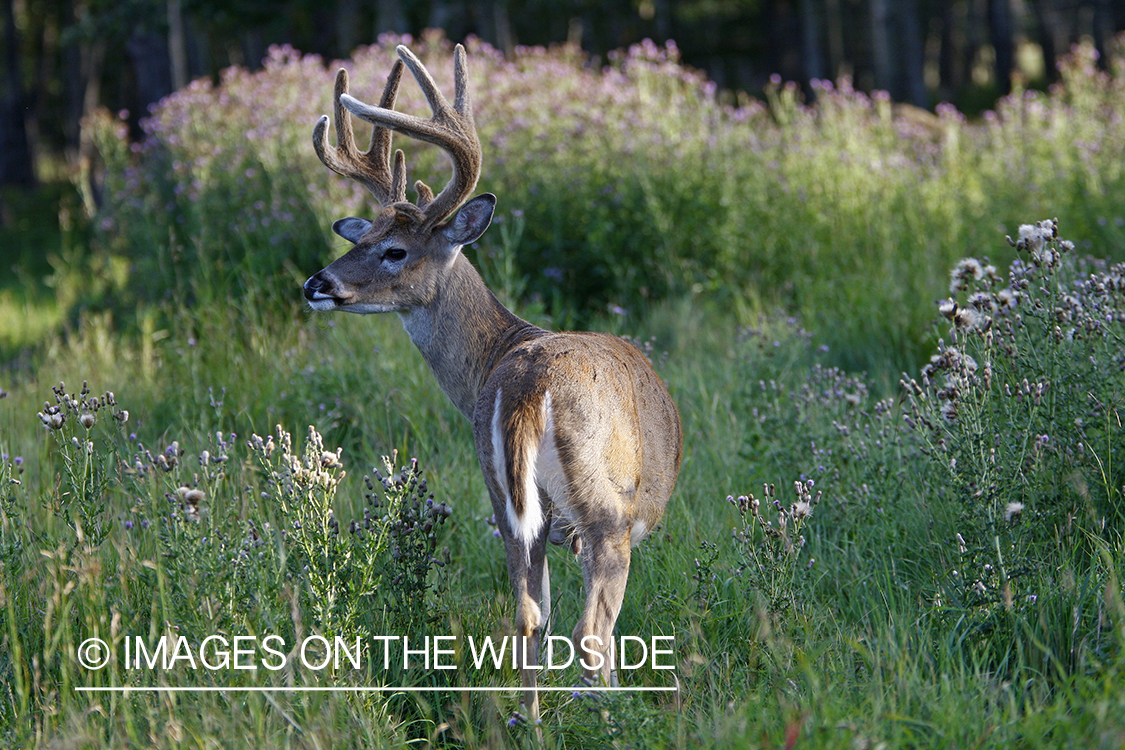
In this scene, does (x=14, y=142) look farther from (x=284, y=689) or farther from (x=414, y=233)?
(x=284, y=689)

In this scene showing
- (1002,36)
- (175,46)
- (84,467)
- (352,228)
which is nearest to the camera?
(84,467)

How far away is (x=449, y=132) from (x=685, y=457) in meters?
1.82

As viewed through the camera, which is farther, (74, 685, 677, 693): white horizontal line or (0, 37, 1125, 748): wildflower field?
(0, 37, 1125, 748): wildflower field

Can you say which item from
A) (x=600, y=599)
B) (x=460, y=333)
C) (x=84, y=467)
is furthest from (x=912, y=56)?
(x=84, y=467)

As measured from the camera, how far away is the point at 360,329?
5.89m

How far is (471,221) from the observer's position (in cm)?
376

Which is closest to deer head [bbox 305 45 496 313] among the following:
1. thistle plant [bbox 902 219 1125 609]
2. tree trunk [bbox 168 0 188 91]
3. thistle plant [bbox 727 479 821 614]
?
thistle plant [bbox 727 479 821 614]

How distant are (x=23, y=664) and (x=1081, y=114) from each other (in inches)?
334

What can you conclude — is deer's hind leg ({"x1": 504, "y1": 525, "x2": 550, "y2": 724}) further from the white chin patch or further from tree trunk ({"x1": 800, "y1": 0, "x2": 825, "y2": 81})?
tree trunk ({"x1": 800, "y1": 0, "x2": 825, "y2": 81})

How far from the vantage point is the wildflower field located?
2559mm

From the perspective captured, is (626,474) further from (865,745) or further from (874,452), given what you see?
(874,452)

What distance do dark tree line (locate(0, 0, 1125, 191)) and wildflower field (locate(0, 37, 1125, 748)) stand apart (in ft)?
30.5

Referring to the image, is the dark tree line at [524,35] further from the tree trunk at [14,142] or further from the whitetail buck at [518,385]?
the whitetail buck at [518,385]

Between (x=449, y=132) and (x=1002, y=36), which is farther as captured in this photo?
(x=1002, y=36)
